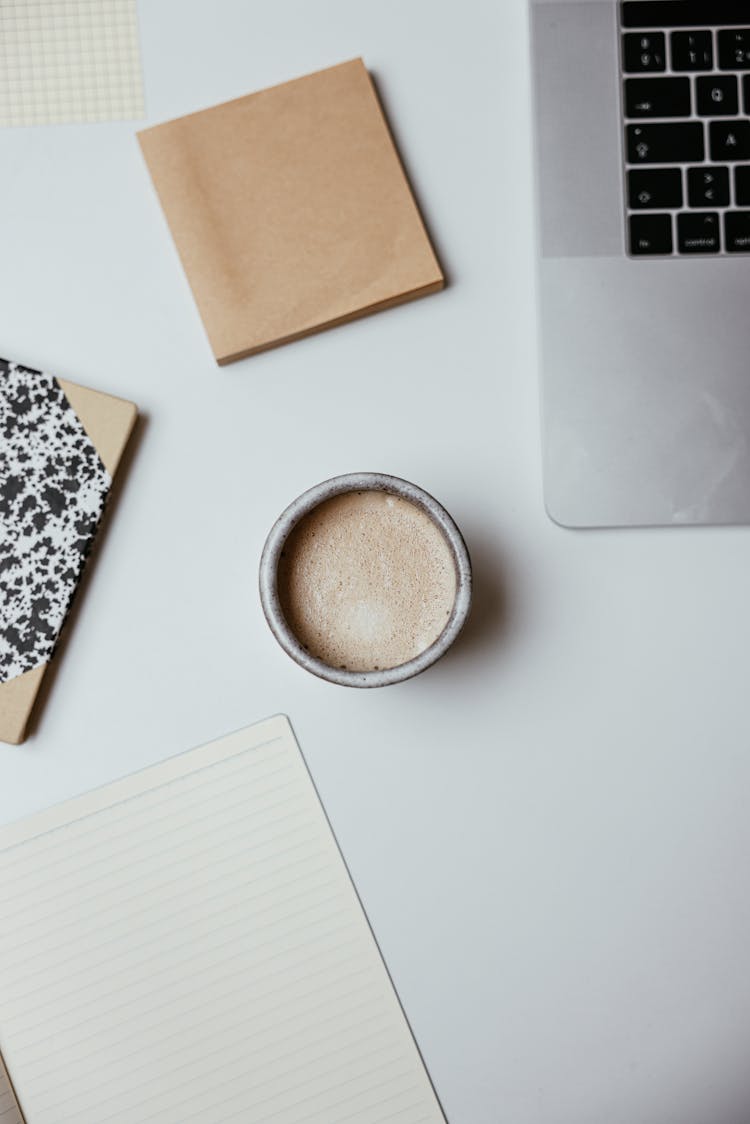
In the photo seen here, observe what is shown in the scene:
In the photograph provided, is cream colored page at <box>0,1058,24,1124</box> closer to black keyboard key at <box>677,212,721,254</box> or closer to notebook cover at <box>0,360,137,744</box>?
notebook cover at <box>0,360,137,744</box>

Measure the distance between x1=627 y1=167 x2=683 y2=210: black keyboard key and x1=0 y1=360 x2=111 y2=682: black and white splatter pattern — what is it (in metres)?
0.32

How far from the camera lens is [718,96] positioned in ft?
1.66

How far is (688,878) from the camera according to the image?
0.55m

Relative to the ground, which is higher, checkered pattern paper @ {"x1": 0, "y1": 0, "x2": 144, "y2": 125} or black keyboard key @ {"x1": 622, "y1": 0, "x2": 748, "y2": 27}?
checkered pattern paper @ {"x1": 0, "y1": 0, "x2": 144, "y2": 125}

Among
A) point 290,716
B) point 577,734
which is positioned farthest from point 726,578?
point 290,716

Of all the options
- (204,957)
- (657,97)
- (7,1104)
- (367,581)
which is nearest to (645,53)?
A: (657,97)

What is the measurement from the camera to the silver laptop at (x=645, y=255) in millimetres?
508

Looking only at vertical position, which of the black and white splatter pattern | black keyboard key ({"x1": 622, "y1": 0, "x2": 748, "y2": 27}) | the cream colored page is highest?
black keyboard key ({"x1": 622, "y1": 0, "x2": 748, "y2": 27})

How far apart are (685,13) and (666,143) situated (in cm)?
7

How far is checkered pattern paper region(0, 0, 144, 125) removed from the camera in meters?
0.54

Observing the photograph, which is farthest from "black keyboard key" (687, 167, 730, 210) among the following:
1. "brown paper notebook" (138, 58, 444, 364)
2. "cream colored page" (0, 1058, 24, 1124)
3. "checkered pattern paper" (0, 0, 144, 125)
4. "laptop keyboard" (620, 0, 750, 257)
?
"cream colored page" (0, 1058, 24, 1124)

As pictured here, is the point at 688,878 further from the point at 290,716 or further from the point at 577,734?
the point at 290,716

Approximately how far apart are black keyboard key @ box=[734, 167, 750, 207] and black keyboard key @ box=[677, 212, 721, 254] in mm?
15

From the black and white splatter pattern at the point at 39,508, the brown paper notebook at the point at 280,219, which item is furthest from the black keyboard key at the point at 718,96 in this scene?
the black and white splatter pattern at the point at 39,508
